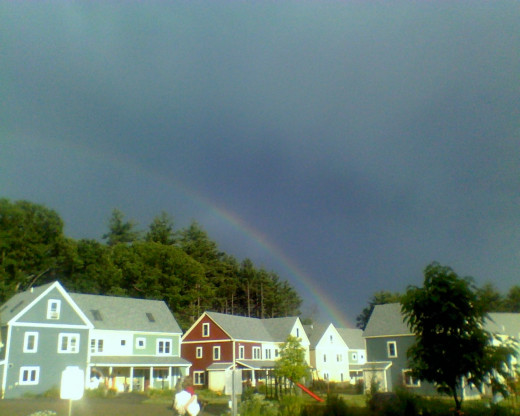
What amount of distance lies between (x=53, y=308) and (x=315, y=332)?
137 ft

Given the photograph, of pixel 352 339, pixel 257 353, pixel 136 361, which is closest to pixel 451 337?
pixel 136 361

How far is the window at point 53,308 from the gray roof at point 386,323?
29043mm

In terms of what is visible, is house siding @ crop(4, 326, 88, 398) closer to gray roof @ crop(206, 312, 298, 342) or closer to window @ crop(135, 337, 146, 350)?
window @ crop(135, 337, 146, 350)

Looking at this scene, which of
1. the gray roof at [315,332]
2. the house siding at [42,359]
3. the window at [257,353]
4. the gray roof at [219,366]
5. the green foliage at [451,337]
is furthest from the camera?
the gray roof at [315,332]

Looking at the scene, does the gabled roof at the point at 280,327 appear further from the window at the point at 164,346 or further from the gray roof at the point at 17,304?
the gray roof at the point at 17,304

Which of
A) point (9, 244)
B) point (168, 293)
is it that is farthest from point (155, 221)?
point (9, 244)

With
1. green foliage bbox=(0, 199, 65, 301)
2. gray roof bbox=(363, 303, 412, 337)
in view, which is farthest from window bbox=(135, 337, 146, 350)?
gray roof bbox=(363, 303, 412, 337)

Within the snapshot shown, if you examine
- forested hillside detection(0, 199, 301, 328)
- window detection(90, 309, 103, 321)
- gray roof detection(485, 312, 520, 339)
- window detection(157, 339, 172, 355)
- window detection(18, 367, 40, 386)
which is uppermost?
forested hillside detection(0, 199, 301, 328)

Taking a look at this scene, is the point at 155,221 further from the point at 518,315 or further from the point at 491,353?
the point at 491,353

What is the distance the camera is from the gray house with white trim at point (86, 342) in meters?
42.1

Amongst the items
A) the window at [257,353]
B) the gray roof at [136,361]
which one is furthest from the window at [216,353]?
the gray roof at [136,361]

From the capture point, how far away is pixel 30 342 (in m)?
43.0

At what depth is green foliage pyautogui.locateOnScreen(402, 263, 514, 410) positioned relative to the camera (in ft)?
59.5

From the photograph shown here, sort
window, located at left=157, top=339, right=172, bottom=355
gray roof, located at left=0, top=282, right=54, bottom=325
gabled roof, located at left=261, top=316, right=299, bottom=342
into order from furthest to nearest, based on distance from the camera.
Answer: gabled roof, located at left=261, top=316, right=299, bottom=342 → window, located at left=157, top=339, right=172, bottom=355 → gray roof, located at left=0, top=282, right=54, bottom=325
